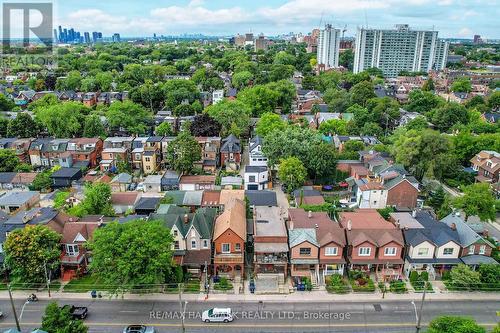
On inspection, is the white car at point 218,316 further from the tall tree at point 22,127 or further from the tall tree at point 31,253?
the tall tree at point 22,127

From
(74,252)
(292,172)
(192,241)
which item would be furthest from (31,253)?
(292,172)

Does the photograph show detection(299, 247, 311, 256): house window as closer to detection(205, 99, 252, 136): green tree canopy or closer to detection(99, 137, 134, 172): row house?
detection(99, 137, 134, 172): row house

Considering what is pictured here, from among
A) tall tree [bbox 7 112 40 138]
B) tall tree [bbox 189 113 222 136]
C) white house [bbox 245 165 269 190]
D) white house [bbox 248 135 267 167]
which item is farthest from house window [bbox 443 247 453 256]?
tall tree [bbox 7 112 40 138]

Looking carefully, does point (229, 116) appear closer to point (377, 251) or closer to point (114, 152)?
point (114, 152)

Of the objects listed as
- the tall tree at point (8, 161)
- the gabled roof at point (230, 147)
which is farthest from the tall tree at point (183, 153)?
the tall tree at point (8, 161)

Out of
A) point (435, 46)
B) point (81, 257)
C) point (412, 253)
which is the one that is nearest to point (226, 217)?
point (81, 257)

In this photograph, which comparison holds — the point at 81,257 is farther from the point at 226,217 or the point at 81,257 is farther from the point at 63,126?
the point at 63,126
